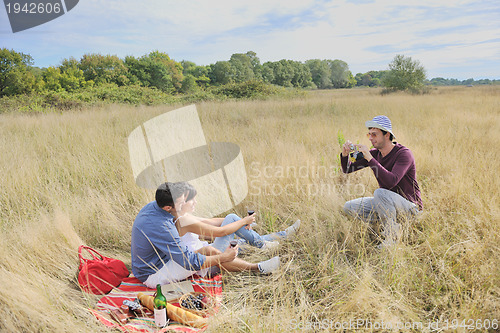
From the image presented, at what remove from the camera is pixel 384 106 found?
11.3 metres

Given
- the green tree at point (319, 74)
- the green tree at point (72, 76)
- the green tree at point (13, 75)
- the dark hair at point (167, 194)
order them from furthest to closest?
1. the green tree at point (319, 74)
2. the green tree at point (72, 76)
3. the green tree at point (13, 75)
4. the dark hair at point (167, 194)

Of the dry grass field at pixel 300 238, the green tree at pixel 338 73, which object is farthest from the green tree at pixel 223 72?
the green tree at pixel 338 73

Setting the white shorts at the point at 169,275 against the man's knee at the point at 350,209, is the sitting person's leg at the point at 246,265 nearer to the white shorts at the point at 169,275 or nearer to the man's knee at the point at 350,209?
the white shorts at the point at 169,275

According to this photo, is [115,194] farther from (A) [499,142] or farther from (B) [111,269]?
(A) [499,142]

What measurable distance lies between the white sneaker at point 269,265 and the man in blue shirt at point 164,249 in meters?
0.01

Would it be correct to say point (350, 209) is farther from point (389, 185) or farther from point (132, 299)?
point (132, 299)

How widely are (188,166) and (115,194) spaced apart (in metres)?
1.24

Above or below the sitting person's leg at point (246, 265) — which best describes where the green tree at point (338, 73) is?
above

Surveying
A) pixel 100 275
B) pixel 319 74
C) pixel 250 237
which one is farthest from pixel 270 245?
pixel 319 74

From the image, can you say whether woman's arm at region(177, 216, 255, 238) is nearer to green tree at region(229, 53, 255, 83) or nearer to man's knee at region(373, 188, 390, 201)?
man's knee at region(373, 188, 390, 201)

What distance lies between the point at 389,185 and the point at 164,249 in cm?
233

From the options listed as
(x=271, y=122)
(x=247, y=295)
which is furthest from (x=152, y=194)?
(x=271, y=122)

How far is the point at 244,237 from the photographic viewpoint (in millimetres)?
3412

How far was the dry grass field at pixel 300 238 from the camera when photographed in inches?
88.6
